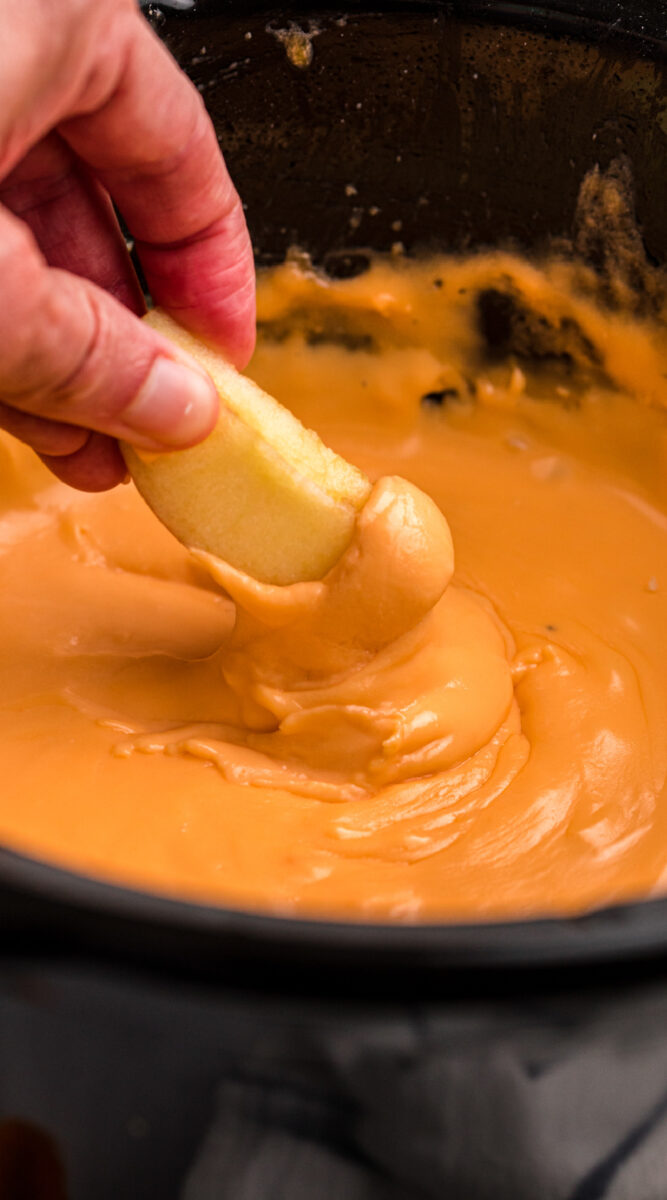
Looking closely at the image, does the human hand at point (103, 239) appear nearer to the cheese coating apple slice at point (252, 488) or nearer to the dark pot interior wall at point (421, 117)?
the cheese coating apple slice at point (252, 488)

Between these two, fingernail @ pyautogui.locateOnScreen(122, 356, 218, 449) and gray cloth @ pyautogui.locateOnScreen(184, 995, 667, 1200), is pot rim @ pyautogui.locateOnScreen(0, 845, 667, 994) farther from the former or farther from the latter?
fingernail @ pyautogui.locateOnScreen(122, 356, 218, 449)

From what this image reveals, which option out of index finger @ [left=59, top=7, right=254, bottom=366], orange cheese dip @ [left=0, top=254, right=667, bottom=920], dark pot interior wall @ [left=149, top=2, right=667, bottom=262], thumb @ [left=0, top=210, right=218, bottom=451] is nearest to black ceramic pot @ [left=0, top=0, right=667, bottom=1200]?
orange cheese dip @ [left=0, top=254, right=667, bottom=920]

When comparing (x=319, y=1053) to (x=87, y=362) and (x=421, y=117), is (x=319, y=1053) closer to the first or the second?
(x=87, y=362)

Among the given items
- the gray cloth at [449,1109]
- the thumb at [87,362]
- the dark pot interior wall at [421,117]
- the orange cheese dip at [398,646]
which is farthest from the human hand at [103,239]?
the gray cloth at [449,1109]

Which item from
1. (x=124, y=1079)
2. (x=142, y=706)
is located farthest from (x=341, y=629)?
(x=124, y=1079)

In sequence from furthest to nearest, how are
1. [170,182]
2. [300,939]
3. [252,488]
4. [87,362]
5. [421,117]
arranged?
[421,117], [170,182], [252,488], [87,362], [300,939]

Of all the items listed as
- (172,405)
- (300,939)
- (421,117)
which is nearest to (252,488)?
(172,405)

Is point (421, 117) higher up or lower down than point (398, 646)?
higher up

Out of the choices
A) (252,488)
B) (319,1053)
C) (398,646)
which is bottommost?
(398,646)

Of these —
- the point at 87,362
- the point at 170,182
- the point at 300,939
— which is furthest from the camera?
the point at 170,182
